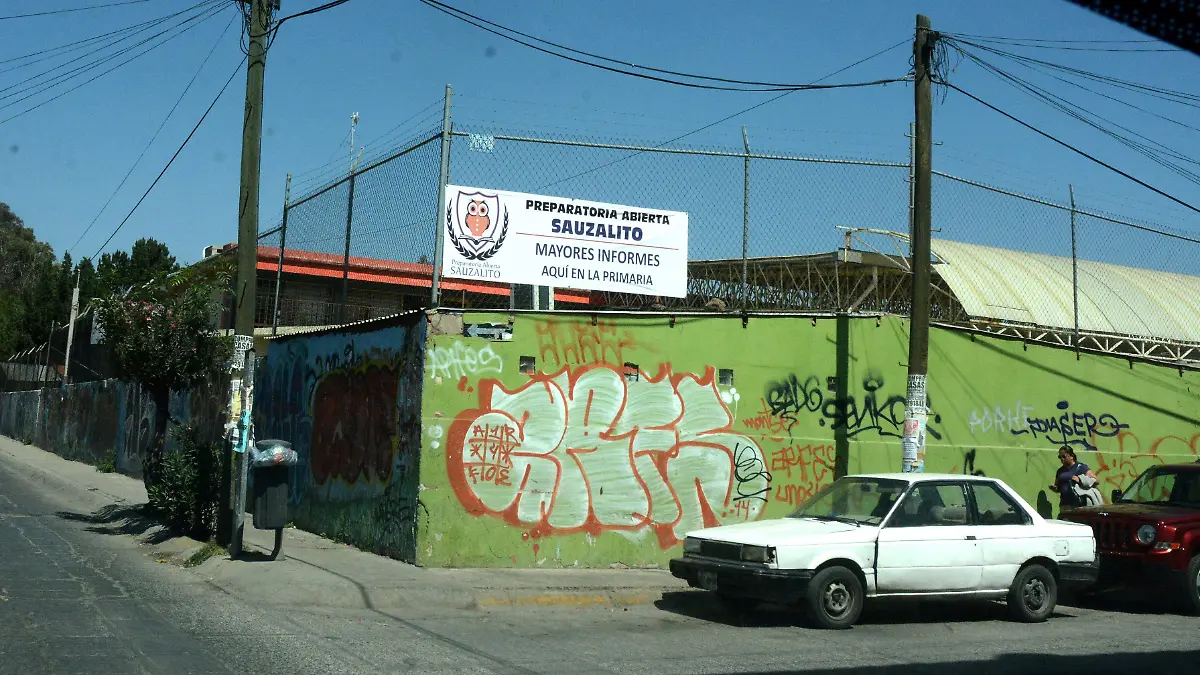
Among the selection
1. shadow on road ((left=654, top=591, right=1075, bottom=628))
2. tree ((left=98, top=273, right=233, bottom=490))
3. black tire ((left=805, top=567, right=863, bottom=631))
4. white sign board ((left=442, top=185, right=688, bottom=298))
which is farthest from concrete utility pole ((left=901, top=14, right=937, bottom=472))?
tree ((left=98, top=273, right=233, bottom=490))

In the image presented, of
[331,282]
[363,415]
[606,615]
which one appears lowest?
[606,615]

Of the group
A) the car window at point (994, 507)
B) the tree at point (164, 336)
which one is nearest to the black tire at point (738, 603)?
the car window at point (994, 507)

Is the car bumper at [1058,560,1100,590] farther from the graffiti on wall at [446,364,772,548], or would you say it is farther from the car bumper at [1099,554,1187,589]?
the graffiti on wall at [446,364,772,548]

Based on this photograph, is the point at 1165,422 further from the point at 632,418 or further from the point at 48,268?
the point at 48,268

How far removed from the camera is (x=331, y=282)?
15828 mm

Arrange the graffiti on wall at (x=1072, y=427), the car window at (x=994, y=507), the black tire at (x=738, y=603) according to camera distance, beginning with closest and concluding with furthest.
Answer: the black tire at (x=738, y=603)
the car window at (x=994, y=507)
the graffiti on wall at (x=1072, y=427)

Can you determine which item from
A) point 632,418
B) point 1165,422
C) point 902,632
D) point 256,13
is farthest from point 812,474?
point 256,13

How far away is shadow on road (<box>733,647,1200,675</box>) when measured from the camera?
779 cm

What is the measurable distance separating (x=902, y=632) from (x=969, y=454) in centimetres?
600

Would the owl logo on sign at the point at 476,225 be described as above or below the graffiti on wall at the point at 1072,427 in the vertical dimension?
above

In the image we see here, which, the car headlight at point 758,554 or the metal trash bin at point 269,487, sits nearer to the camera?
the car headlight at point 758,554

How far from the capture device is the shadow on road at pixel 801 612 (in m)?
10.1

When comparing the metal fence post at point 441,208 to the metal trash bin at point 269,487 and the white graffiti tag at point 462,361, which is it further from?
the metal trash bin at point 269,487

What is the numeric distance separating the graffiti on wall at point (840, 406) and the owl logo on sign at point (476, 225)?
398 cm
